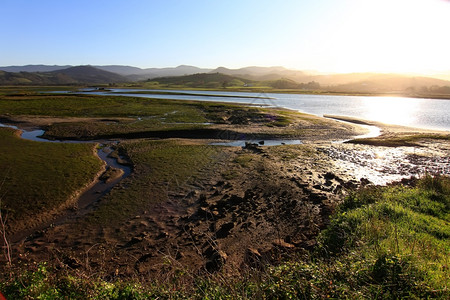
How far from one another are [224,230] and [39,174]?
13.8 m

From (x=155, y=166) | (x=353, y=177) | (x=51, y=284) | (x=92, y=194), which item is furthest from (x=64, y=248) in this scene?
(x=353, y=177)

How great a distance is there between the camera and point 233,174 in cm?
1817

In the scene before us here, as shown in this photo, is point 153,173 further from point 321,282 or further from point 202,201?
point 321,282

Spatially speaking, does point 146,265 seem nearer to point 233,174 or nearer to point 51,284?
point 51,284

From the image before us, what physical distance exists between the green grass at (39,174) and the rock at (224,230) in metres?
8.45

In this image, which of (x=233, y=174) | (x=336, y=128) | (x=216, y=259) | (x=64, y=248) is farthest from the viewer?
(x=336, y=128)

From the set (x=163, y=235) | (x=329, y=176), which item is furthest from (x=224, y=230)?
(x=329, y=176)

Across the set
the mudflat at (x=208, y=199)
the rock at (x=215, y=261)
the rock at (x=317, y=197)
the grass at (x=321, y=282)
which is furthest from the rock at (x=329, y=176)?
the rock at (x=215, y=261)

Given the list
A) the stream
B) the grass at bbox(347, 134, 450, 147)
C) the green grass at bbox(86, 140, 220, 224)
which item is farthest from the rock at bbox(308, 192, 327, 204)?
the grass at bbox(347, 134, 450, 147)

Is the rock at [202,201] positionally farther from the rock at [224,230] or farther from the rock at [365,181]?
the rock at [365,181]

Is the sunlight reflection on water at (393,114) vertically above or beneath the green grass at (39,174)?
above

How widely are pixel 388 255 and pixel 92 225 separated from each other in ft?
38.0

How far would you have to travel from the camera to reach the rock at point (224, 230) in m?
10.9

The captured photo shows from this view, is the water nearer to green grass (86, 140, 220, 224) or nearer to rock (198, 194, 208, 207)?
green grass (86, 140, 220, 224)
